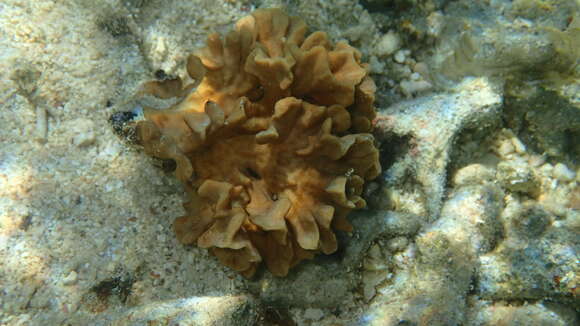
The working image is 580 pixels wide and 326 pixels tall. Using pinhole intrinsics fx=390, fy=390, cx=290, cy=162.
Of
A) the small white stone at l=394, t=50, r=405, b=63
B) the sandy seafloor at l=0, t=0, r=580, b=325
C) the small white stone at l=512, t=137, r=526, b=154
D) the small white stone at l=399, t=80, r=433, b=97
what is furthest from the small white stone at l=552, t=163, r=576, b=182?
the small white stone at l=394, t=50, r=405, b=63

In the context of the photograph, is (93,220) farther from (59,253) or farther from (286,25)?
(286,25)

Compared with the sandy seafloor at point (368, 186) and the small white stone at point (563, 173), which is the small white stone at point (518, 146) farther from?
the small white stone at point (563, 173)

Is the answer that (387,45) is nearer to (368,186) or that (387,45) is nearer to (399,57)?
(399,57)

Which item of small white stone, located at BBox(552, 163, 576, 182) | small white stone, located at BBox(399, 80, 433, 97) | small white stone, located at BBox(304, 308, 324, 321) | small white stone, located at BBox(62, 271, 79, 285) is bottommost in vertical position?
small white stone, located at BBox(304, 308, 324, 321)

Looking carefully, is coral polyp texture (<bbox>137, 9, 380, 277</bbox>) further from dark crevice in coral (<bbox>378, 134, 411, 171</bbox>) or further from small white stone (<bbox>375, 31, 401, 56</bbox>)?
small white stone (<bbox>375, 31, 401, 56</bbox>)

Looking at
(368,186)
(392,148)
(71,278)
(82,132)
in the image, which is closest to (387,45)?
(392,148)

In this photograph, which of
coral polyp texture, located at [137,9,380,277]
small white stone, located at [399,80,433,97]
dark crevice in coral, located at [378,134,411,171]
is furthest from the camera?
small white stone, located at [399,80,433,97]

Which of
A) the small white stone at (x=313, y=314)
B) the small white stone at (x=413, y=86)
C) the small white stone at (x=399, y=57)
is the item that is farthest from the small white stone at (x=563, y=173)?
the small white stone at (x=313, y=314)
